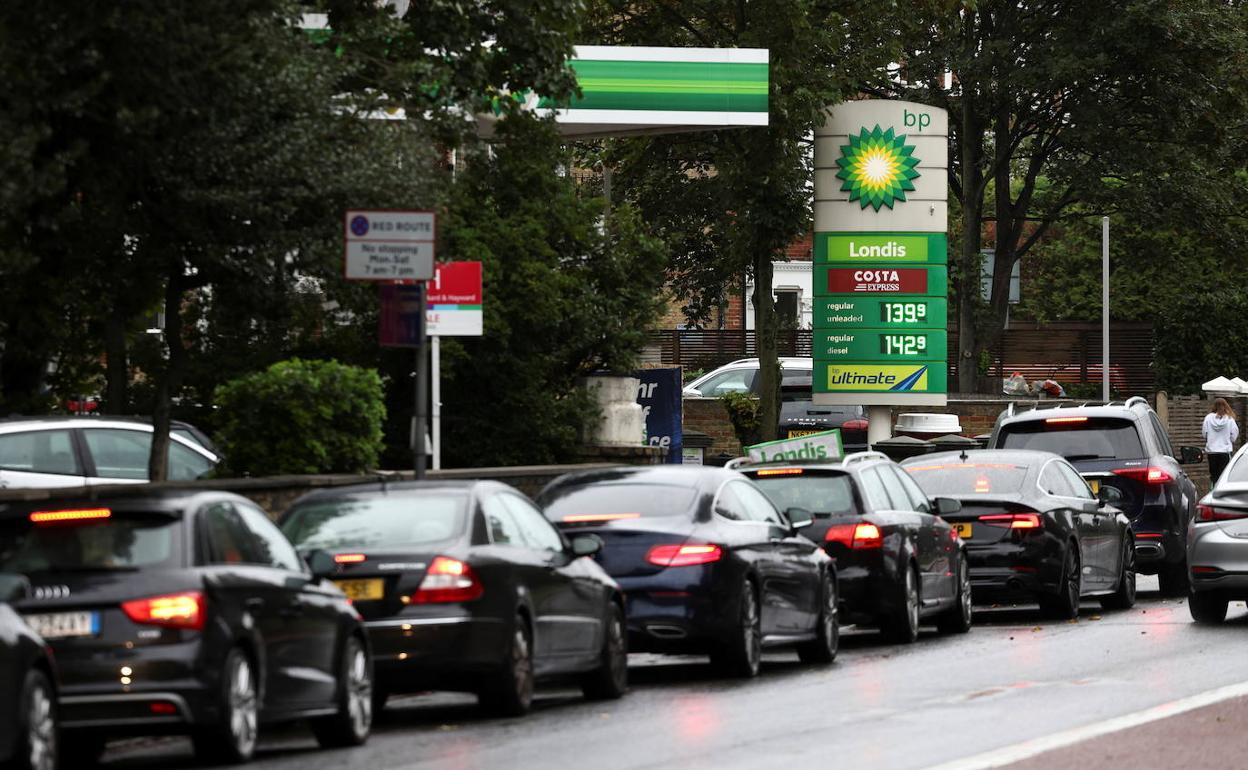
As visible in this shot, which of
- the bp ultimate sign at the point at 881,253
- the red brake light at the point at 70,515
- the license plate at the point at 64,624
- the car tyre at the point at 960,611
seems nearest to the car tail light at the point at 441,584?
the red brake light at the point at 70,515

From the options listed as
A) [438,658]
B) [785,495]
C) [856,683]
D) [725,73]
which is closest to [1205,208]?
[725,73]

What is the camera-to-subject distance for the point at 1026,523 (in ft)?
73.1

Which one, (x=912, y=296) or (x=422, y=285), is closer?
(x=422, y=285)

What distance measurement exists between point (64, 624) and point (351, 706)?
2.22 m

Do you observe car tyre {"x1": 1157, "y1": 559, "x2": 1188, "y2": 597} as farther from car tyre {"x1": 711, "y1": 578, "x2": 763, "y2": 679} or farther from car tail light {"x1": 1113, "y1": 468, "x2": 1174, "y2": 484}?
car tyre {"x1": 711, "y1": 578, "x2": 763, "y2": 679}

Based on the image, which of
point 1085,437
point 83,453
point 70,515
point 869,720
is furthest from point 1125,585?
point 70,515

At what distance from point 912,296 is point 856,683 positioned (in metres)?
20.0

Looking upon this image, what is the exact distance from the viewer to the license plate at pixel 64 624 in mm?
11320

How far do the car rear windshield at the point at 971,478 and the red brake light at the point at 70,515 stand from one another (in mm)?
12171

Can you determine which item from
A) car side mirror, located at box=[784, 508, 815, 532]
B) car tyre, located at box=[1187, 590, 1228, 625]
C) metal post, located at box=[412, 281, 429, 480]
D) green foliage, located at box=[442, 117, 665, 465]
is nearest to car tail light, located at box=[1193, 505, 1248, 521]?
car tyre, located at box=[1187, 590, 1228, 625]

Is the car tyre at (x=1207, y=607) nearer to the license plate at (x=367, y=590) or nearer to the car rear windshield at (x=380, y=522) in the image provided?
the car rear windshield at (x=380, y=522)

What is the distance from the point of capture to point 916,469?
23672mm

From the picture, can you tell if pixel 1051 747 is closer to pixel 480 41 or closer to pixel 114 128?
pixel 114 128

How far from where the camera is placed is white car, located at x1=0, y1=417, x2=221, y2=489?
21703mm
